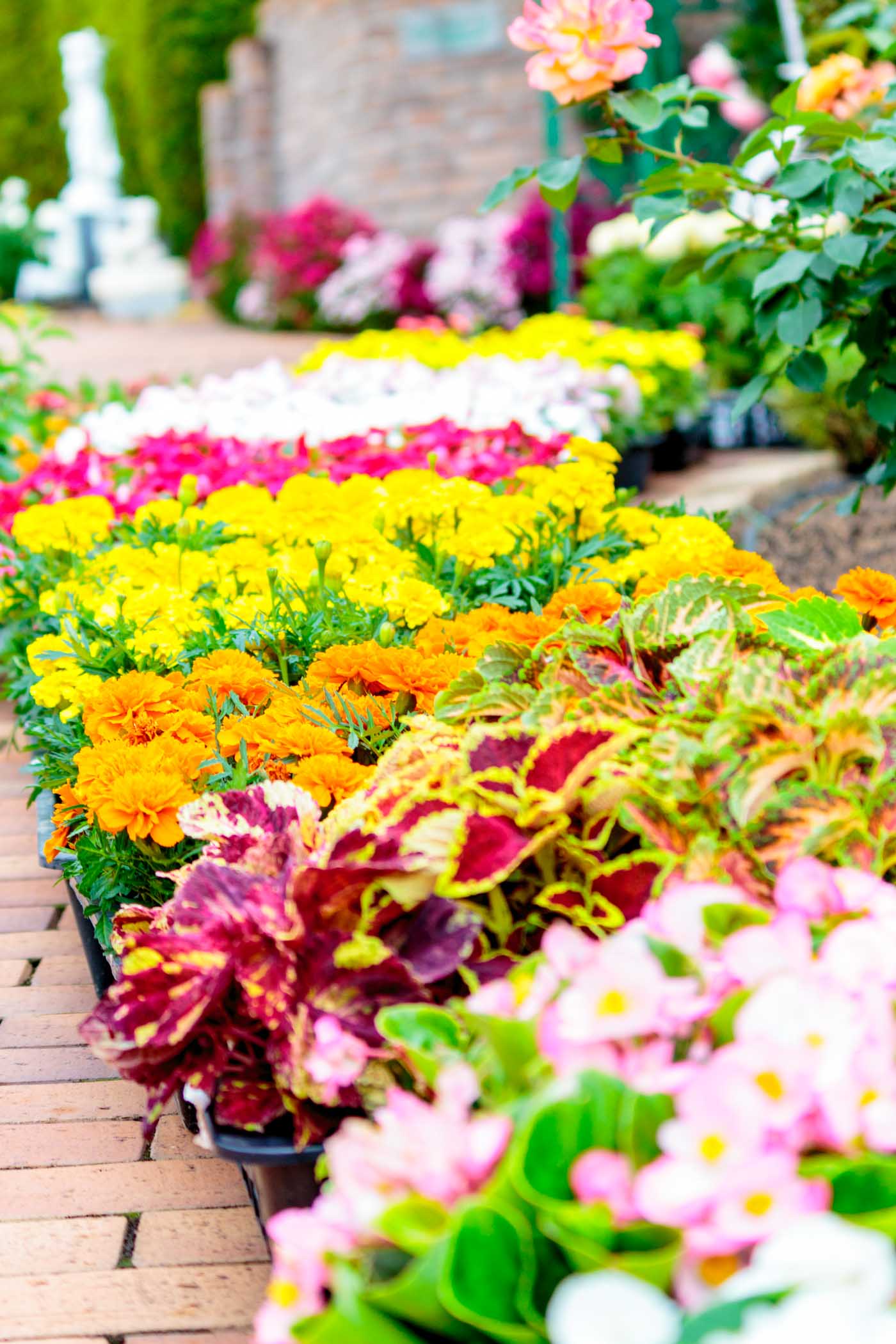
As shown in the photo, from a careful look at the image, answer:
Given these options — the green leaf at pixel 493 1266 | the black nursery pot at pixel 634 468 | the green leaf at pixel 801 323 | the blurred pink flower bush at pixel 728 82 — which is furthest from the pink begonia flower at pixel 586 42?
the blurred pink flower bush at pixel 728 82

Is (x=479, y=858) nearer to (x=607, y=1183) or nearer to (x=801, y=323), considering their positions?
(x=607, y=1183)

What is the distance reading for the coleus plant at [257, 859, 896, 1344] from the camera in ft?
2.34

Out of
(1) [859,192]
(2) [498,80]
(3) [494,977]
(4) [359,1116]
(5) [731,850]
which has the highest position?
(2) [498,80]

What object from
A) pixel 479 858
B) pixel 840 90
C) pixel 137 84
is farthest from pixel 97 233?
pixel 479 858

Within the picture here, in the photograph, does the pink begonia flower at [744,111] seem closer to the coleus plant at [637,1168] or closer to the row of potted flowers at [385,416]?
the row of potted flowers at [385,416]

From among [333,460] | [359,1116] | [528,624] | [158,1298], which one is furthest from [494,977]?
[333,460]

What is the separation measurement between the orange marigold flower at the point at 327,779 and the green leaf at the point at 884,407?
110 centimetres

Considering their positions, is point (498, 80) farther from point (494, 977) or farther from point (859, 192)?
point (494, 977)

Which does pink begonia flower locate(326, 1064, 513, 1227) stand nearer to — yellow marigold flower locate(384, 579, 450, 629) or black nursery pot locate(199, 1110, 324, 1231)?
black nursery pot locate(199, 1110, 324, 1231)

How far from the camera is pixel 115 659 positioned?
2037 millimetres

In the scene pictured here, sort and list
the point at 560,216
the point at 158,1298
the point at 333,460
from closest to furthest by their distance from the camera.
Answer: the point at 158,1298 → the point at 333,460 → the point at 560,216

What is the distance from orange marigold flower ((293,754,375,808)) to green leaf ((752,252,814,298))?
96 centimetres

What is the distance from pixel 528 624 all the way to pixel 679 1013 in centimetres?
95

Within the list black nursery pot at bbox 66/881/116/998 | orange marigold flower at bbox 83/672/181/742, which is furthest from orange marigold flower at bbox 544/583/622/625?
black nursery pot at bbox 66/881/116/998
